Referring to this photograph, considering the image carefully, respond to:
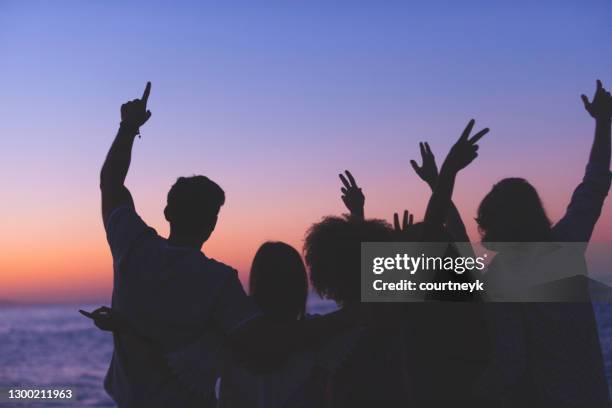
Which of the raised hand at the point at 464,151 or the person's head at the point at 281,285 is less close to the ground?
the raised hand at the point at 464,151

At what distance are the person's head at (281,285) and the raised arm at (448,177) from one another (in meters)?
0.55

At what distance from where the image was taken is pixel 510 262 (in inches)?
108

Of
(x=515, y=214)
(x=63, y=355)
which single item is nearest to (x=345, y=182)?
(x=515, y=214)

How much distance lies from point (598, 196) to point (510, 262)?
0.55 m

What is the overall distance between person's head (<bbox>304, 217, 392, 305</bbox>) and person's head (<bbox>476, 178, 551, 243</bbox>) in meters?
0.44

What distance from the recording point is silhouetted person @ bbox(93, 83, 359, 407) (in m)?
2.14

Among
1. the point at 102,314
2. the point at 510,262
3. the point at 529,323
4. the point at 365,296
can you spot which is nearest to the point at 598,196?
the point at 510,262

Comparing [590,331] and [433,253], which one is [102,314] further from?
[590,331]

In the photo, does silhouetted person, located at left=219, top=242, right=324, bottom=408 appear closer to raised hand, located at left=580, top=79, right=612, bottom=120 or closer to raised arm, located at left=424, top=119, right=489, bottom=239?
raised arm, located at left=424, top=119, right=489, bottom=239


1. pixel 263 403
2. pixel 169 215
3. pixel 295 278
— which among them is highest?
pixel 169 215

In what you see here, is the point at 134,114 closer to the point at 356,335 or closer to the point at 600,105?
the point at 356,335

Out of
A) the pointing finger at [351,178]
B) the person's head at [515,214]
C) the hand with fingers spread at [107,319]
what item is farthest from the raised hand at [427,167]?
the hand with fingers spread at [107,319]

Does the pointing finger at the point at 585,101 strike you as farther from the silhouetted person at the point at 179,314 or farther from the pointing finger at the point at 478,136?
the silhouetted person at the point at 179,314

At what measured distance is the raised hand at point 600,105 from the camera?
10.7 ft
